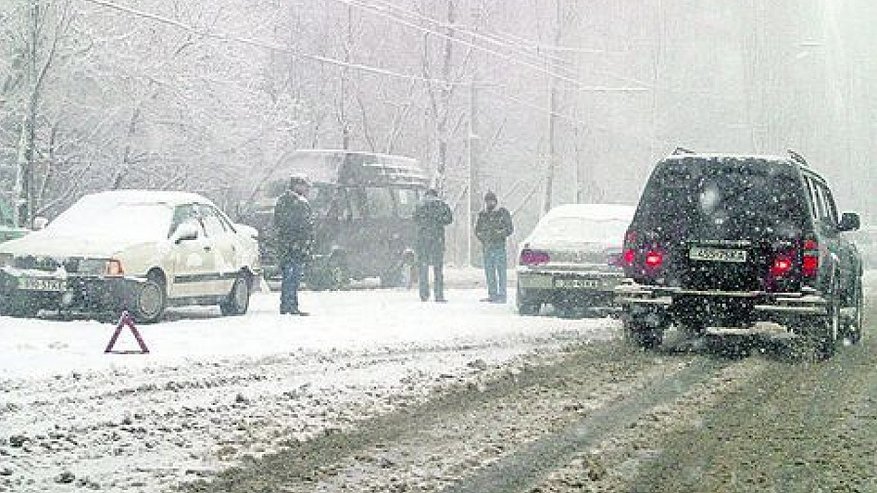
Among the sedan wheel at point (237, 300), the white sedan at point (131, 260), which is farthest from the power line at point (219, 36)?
the sedan wheel at point (237, 300)

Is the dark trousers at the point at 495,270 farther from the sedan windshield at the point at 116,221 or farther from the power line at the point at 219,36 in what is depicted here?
the power line at the point at 219,36

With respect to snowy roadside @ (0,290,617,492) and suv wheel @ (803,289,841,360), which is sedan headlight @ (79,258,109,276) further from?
suv wheel @ (803,289,841,360)

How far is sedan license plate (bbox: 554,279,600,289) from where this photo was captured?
16.0 metres

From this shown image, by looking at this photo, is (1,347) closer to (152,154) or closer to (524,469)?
(524,469)

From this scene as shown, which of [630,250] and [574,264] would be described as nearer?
[630,250]

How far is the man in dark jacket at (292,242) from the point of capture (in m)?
16.0

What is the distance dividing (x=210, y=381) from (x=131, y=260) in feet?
15.7

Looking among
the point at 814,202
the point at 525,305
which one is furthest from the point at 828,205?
the point at 525,305

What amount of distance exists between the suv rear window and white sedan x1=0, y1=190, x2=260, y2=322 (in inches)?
230

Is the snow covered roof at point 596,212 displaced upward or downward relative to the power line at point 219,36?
downward

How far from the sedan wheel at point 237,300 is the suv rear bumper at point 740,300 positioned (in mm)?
5948

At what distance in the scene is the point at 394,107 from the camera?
43.1 m

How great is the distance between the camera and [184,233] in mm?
14773

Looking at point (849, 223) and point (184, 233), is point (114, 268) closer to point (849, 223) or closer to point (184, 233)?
point (184, 233)
